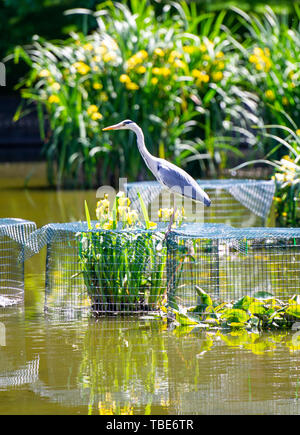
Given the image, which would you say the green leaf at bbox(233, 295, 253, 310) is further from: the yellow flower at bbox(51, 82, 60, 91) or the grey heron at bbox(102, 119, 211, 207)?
the yellow flower at bbox(51, 82, 60, 91)

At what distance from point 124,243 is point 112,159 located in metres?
6.45

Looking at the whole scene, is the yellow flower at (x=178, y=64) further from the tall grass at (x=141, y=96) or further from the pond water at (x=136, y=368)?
the pond water at (x=136, y=368)

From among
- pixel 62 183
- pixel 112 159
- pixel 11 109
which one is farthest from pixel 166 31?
pixel 11 109

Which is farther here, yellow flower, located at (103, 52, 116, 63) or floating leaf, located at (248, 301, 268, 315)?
yellow flower, located at (103, 52, 116, 63)

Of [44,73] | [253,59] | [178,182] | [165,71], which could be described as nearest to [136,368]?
[178,182]

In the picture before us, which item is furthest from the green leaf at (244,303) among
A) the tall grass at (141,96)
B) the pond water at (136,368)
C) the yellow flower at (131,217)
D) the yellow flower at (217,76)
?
the yellow flower at (217,76)

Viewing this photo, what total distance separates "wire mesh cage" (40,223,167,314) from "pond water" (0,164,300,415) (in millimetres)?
164

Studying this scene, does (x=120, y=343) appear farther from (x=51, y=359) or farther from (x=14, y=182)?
(x=14, y=182)

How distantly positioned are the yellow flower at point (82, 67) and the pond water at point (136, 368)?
603cm

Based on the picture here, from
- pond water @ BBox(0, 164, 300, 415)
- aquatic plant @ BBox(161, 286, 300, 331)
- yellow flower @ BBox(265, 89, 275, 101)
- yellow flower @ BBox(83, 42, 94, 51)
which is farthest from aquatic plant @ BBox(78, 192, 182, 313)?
yellow flower @ BBox(83, 42, 94, 51)

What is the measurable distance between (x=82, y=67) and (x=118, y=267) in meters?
6.53

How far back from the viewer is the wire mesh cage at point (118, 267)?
6.00 metres

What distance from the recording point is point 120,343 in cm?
543

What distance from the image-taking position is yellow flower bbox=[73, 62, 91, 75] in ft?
39.0
